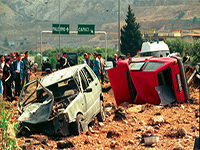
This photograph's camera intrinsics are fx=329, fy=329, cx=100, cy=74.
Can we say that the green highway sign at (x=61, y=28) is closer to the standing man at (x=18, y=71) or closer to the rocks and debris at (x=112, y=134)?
the standing man at (x=18, y=71)

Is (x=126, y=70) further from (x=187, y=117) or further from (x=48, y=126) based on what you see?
(x=48, y=126)

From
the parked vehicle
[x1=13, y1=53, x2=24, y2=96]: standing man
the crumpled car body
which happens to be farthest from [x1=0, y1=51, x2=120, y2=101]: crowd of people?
the parked vehicle

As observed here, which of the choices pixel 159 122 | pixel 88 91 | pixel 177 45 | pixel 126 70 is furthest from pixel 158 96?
pixel 177 45

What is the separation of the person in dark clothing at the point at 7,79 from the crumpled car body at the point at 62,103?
4555 mm

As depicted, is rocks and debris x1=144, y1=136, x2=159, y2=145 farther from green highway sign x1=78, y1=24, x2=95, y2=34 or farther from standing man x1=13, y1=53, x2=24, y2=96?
green highway sign x1=78, y1=24, x2=95, y2=34

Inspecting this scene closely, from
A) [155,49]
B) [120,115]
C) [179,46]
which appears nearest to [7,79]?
→ [120,115]

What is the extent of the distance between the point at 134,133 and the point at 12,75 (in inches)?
270

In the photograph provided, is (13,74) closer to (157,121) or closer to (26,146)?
(157,121)

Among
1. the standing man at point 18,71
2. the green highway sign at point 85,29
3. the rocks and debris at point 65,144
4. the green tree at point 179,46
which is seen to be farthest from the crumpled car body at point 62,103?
the green tree at point 179,46

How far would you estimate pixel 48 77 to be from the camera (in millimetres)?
8719

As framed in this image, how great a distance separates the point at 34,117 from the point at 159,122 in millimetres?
3284

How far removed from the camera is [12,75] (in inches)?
515

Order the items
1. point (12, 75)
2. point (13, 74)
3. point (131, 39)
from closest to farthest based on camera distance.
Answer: point (12, 75), point (13, 74), point (131, 39)

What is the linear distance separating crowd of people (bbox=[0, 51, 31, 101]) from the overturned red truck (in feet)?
12.9
